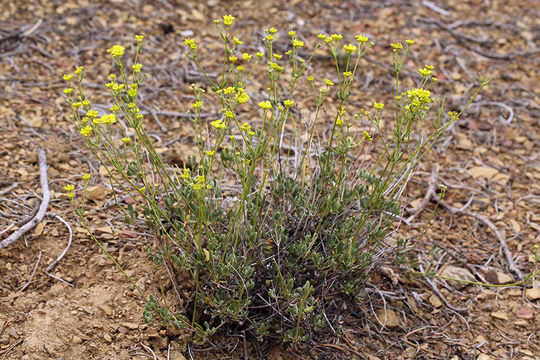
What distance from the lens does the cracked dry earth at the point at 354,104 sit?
8.36 feet

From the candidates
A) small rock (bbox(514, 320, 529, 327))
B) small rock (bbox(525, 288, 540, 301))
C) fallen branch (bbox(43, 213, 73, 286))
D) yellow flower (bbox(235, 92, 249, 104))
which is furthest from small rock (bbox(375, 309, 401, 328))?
fallen branch (bbox(43, 213, 73, 286))

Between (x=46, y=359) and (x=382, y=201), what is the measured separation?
1.78m

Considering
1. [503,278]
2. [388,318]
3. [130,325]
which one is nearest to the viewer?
[130,325]

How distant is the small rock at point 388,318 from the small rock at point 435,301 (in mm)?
284

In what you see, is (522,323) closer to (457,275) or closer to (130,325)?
(457,275)

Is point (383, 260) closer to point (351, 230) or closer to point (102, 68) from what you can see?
point (351, 230)

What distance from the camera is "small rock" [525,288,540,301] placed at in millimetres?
3086

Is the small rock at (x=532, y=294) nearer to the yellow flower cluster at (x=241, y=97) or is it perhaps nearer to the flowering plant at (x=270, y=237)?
the flowering plant at (x=270, y=237)

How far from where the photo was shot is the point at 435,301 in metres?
3.06

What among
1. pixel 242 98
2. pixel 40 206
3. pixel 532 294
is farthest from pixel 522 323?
pixel 40 206

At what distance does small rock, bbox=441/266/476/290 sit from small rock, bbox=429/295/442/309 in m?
0.17

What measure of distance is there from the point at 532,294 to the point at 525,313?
0.16m

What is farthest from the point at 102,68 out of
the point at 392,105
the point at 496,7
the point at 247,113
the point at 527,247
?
the point at 496,7

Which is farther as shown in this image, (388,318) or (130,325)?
(388,318)
